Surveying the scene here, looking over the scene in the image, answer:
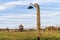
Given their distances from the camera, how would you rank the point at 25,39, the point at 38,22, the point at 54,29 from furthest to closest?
the point at 54,29
the point at 25,39
the point at 38,22

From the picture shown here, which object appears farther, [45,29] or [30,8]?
[45,29]

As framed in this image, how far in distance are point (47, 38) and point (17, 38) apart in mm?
3027

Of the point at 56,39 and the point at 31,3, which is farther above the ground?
the point at 31,3

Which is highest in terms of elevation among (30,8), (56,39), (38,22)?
(30,8)

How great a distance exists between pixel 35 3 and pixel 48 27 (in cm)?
1638

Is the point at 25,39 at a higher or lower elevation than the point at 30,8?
lower

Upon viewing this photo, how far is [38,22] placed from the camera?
52.2ft

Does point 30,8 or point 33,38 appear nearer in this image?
point 30,8

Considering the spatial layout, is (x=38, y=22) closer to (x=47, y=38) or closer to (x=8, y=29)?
(x=47, y=38)

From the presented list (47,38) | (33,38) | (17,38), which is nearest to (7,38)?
(17,38)

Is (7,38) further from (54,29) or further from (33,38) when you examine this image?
(54,29)

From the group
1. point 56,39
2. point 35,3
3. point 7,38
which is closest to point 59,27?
point 56,39

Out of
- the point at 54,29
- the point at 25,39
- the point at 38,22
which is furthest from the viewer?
the point at 54,29

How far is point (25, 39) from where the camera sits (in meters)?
21.4
